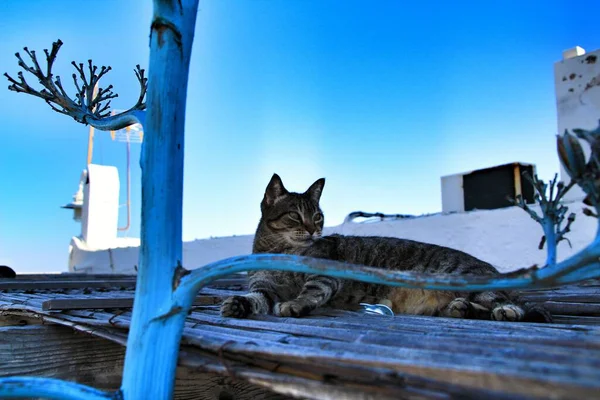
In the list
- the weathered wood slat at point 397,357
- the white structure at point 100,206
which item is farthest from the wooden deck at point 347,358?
the white structure at point 100,206

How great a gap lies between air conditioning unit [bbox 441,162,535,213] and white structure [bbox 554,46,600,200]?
29.4 inches

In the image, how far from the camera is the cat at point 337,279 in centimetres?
169

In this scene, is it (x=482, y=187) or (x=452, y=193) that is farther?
(x=452, y=193)

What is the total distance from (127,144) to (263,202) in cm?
869

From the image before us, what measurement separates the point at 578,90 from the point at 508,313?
4651 mm

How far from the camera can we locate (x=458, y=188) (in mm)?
6707

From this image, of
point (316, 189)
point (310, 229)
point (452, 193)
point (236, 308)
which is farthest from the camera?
point (452, 193)

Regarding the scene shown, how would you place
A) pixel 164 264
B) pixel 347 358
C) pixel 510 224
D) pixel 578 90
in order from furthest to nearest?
1. pixel 578 90
2. pixel 510 224
3. pixel 164 264
4. pixel 347 358

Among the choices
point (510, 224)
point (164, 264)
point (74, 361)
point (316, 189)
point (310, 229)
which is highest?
point (316, 189)

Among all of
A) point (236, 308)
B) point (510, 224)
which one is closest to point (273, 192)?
point (236, 308)

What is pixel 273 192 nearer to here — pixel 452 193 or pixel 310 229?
pixel 310 229

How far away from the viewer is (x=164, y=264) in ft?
2.95

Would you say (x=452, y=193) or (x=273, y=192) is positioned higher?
(x=452, y=193)

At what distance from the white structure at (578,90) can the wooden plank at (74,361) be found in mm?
4917
